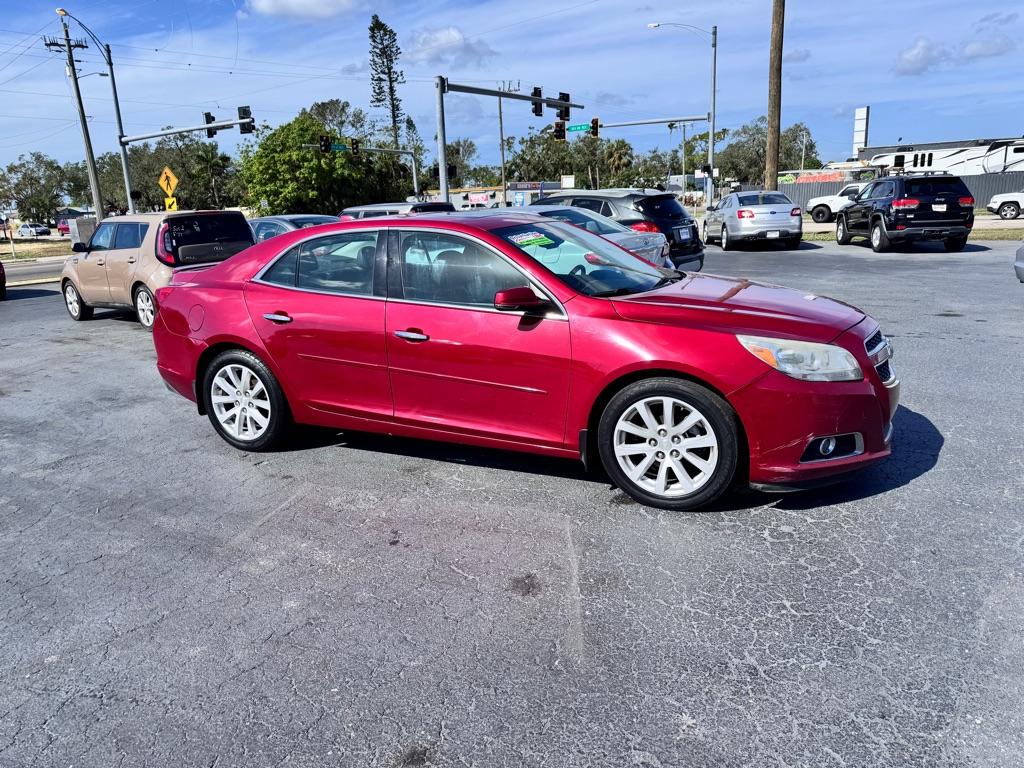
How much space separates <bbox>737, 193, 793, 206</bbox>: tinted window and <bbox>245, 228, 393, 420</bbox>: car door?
57.5ft

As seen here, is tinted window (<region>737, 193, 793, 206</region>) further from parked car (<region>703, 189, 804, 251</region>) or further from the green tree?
the green tree

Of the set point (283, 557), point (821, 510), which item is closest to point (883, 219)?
point (821, 510)

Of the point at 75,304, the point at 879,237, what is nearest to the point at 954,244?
the point at 879,237

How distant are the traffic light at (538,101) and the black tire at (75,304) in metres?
23.5

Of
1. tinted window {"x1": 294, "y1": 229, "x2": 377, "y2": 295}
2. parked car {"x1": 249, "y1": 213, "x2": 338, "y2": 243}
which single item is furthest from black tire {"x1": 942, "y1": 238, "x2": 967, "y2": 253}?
tinted window {"x1": 294, "y1": 229, "x2": 377, "y2": 295}

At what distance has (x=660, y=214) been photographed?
43.1 feet

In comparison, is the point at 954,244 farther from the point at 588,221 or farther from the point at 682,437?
the point at 682,437

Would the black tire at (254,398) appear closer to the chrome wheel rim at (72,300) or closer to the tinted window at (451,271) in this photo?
the tinted window at (451,271)

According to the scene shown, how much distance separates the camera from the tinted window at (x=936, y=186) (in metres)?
16.5

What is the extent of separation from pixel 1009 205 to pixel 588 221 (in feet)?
90.6

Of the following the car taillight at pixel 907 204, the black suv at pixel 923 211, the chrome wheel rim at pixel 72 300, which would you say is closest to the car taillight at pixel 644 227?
the black suv at pixel 923 211

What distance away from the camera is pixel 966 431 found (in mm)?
5145

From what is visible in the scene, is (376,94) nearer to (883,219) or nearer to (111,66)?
(111,66)

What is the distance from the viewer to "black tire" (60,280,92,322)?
40.2 ft
